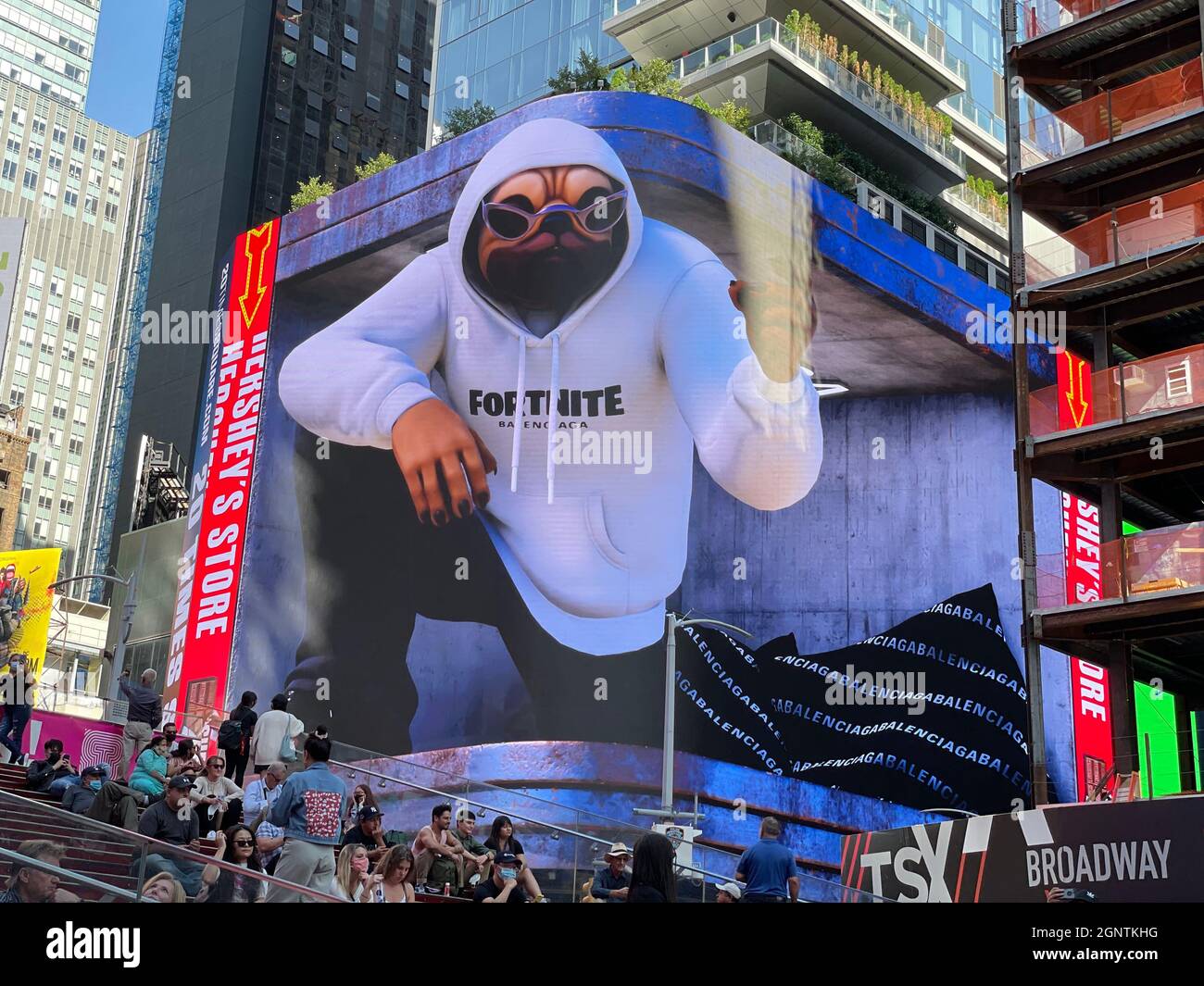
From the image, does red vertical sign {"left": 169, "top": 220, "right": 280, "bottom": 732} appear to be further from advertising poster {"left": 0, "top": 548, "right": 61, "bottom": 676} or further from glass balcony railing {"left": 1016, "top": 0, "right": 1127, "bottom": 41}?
glass balcony railing {"left": 1016, "top": 0, "right": 1127, "bottom": 41}

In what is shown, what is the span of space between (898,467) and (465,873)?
2781 centimetres

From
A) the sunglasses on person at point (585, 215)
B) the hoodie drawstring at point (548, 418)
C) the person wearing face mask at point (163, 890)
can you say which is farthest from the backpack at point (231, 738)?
the sunglasses on person at point (585, 215)

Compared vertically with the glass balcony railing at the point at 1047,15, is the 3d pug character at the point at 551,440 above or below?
below

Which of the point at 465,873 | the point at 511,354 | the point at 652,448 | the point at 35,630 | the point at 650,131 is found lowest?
the point at 465,873

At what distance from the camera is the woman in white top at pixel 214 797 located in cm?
1952

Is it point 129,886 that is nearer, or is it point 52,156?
point 129,886

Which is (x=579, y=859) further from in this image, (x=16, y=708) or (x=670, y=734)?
(x=670, y=734)

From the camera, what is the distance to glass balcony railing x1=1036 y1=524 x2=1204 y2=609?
83.4 feet

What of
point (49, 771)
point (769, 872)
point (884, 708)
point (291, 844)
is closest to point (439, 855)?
point (291, 844)

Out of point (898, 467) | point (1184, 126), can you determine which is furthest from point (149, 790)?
point (898, 467)

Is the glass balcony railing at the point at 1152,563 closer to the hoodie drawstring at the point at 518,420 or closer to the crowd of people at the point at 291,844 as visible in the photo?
the crowd of people at the point at 291,844

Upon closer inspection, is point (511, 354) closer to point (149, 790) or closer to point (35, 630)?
point (149, 790)

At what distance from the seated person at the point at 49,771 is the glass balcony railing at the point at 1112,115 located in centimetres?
2207

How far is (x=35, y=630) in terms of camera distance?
5428 cm
